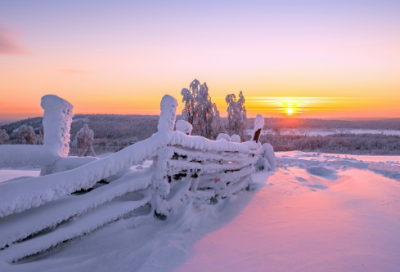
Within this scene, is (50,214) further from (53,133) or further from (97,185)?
(53,133)

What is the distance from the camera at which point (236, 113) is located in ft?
73.9

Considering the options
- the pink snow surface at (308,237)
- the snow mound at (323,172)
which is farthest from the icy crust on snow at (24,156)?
the snow mound at (323,172)

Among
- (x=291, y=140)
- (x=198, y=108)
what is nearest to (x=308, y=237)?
(x=198, y=108)

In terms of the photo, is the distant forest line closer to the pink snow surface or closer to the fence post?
the fence post

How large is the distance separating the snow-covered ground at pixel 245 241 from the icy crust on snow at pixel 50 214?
160 mm

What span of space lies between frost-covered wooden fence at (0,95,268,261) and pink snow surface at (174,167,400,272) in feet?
2.61

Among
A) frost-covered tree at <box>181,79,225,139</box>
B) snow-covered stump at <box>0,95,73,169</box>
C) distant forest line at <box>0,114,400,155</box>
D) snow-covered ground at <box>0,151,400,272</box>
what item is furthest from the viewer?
distant forest line at <box>0,114,400,155</box>

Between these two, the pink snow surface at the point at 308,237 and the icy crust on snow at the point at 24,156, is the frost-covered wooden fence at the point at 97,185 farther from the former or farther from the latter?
the pink snow surface at the point at 308,237

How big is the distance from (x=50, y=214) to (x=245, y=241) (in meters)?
1.84

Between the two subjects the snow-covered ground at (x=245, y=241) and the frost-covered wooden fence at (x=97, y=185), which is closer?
the frost-covered wooden fence at (x=97, y=185)

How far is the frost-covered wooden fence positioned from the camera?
197cm

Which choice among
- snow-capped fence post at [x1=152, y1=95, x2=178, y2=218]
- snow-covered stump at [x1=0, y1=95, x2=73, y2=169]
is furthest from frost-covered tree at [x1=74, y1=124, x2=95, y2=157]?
snow-capped fence post at [x1=152, y1=95, x2=178, y2=218]

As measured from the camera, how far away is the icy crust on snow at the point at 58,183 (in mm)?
1847

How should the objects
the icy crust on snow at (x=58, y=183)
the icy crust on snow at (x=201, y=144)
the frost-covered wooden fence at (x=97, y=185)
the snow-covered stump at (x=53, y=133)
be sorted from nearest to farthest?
the icy crust on snow at (x=58, y=183)
the frost-covered wooden fence at (x=97, y=185)
the snow-covered stump at (x=53, y=133)
the icy crust on snow at (x=201, y=144)
